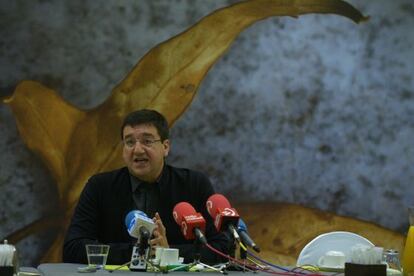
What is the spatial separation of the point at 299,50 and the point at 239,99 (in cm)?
49

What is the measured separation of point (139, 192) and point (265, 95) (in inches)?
55.6

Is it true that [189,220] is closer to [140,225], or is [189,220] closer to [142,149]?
[140,225]

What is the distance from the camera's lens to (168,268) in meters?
2.42

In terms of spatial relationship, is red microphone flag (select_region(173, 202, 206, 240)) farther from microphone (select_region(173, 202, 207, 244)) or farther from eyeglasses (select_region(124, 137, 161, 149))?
eyeglasses (select_region(124, 137, 161, 149))

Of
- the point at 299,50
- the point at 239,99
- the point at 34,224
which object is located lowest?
the point at 34,224

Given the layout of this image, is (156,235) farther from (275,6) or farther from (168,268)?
(275,6)

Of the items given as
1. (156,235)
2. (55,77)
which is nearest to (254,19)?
(55,77)

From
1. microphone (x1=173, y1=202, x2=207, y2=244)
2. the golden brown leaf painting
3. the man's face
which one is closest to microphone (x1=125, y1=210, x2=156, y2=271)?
microphone (x1=173, y1=202, x2=207, y2=244)

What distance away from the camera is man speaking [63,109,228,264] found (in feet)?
10.7

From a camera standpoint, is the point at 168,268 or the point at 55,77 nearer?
the point at 168,268

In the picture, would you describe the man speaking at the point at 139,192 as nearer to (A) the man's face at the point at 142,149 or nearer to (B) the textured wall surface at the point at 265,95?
(A) the man's face at the point at 142,149

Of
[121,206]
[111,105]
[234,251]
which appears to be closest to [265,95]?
[111,105]

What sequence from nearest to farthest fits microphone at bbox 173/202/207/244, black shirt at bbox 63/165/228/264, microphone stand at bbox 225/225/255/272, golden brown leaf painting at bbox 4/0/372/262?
microphone stand at bbox 225/225/255/272 → microphone at bbox 173/202/207/244 → black shirt at bbox 63/165/228/264 → golden brown leaf painting at bbox 4/0/372/262

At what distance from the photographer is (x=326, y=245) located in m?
3.36
